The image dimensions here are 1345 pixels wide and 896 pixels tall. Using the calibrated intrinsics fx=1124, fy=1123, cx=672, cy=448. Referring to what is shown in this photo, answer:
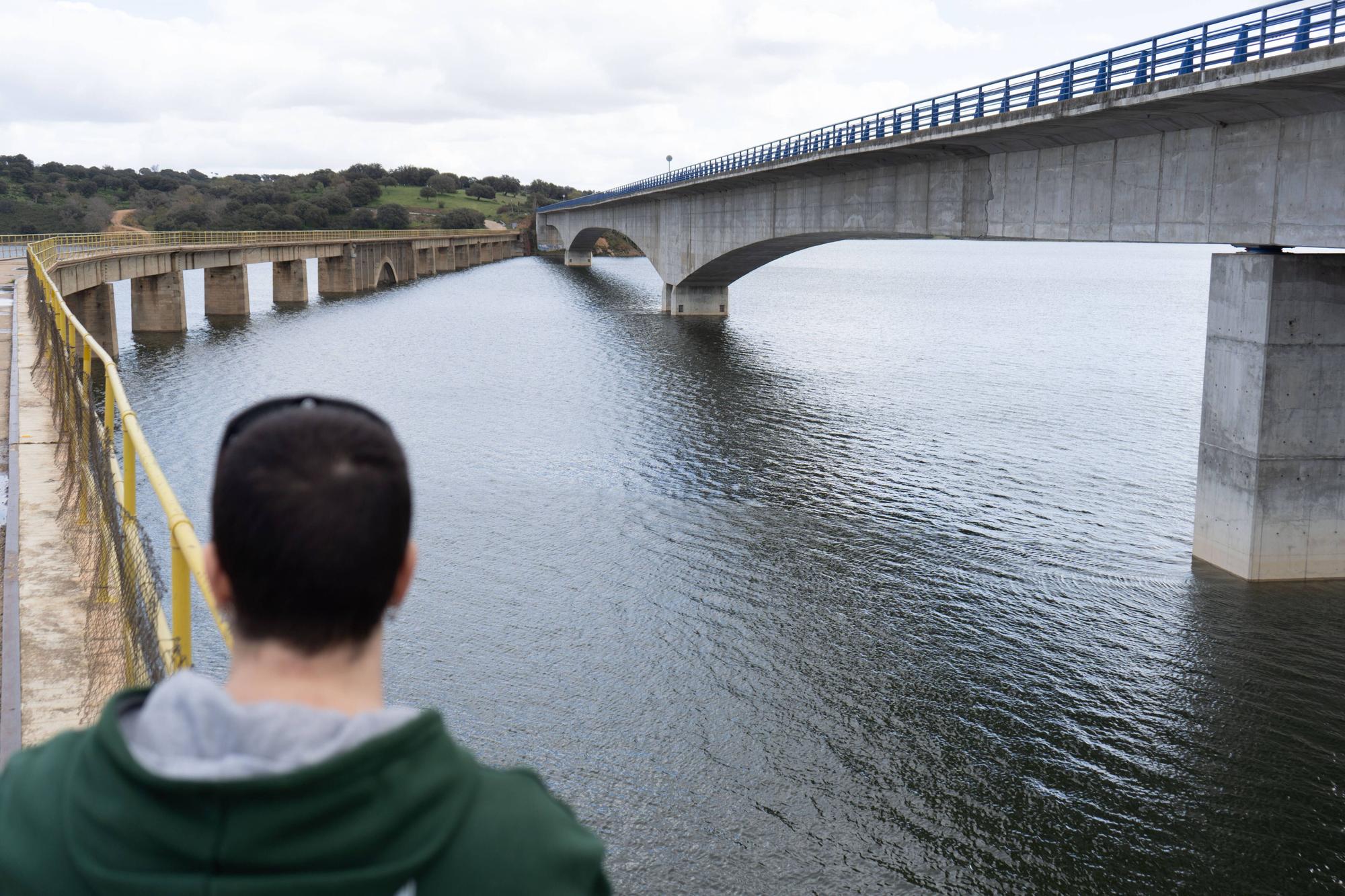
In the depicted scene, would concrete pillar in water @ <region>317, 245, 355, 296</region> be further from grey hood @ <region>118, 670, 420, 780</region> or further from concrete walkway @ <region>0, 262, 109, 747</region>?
grey hood @ <region>118, 670, 420, 780</region>

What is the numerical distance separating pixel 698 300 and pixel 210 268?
25.4 meters

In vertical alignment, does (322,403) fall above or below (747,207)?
below

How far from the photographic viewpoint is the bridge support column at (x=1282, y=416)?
54.4 ft

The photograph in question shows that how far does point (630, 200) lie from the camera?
7581 centimetres

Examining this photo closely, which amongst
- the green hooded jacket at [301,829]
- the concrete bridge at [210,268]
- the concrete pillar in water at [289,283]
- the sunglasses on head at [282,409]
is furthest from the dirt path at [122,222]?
the green hooded jacket at [301,829]

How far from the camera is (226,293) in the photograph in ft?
193

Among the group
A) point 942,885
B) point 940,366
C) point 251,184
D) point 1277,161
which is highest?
point 251,184

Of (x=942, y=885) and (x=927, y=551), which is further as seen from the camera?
(x=927, y=551)

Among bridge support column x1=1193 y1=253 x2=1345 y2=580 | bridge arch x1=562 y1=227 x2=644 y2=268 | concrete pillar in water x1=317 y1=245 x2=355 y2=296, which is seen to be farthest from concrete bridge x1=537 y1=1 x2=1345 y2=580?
bridge arch x1=562 y1=227 x2=644 y2=268

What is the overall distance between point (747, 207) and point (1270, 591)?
1363 inches

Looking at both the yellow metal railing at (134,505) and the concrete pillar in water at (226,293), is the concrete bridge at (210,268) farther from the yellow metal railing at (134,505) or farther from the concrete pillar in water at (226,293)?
the yellow metal railing at (134,505)

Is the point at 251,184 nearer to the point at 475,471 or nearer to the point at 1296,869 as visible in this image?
the point at 475,471

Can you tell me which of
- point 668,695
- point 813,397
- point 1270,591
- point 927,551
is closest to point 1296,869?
point 668,695

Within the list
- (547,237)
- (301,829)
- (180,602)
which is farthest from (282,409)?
(547,237)
